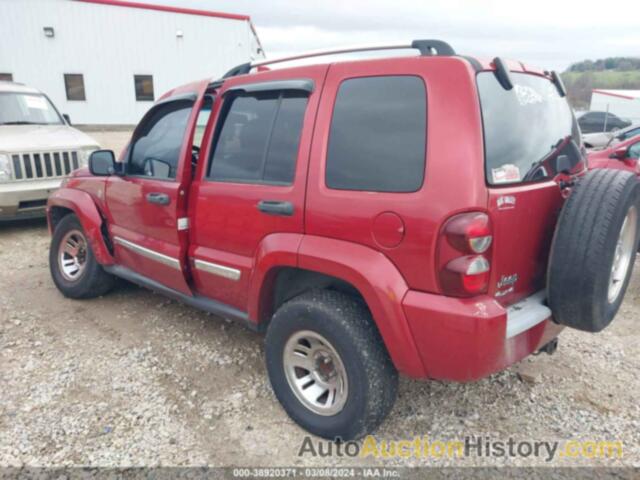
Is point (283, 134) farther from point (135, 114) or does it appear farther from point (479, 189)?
point (135, 114)

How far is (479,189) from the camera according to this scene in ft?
6.76

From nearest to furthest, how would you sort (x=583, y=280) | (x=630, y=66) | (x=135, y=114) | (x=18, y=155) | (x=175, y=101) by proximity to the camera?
1. (x=583, y=280)
2. (x=175, y=101)
3. (x=18, y=155)
4. (x=135, y=114)
5. (x=630, y=66)

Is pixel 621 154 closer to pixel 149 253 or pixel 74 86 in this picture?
pixel 149 253

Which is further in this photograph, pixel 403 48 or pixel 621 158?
Answer: pixel 621 158

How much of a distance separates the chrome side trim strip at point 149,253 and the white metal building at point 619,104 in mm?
27997

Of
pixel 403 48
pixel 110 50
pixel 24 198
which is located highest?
pixel 110 50

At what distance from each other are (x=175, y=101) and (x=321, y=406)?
236 centimetres

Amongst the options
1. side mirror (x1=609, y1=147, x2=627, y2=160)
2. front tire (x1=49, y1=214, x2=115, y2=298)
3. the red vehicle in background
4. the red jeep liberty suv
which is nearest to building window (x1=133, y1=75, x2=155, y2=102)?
front tire (x1=49, y1=214, x2=115, y2=298)

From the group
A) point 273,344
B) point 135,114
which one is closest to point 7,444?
point 273,344

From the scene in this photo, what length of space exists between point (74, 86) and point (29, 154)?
18.5 m

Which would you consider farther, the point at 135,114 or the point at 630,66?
the point at 630,66

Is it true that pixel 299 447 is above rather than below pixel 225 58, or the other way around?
below

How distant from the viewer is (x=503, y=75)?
229 centimetres

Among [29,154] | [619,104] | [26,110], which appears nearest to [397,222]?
[29,154]
